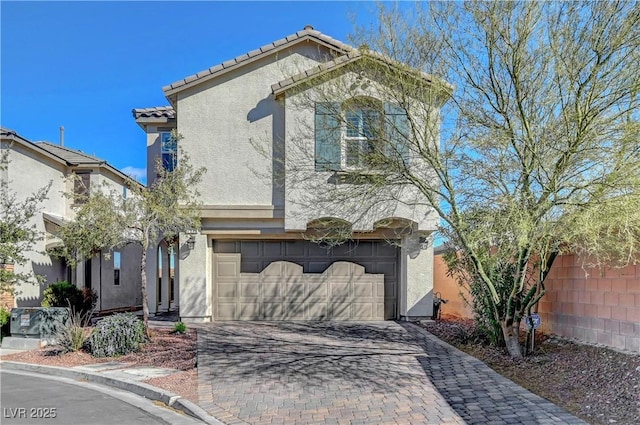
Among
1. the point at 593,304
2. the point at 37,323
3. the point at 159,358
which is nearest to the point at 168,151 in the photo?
the point at 37,323

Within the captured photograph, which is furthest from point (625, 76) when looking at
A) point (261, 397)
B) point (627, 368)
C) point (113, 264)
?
point (113, 264)

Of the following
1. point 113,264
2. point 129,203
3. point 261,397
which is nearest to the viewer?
point 261,397

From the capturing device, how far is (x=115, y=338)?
33.1ft

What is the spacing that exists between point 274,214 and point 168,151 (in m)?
4.15

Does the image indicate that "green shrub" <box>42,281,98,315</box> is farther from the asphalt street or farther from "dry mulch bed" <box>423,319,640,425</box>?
"dry mulch bed" <box>423,319,640,425</box>

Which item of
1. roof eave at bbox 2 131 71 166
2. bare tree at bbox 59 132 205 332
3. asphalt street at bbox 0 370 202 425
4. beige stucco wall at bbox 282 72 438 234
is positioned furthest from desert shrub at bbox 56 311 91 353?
roof eave at bbox 2 131 71 166

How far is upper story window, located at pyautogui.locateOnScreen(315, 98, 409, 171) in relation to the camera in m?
9.15

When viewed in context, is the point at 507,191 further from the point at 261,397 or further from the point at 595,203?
the point at 261,397

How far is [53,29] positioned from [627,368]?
13.9 metres

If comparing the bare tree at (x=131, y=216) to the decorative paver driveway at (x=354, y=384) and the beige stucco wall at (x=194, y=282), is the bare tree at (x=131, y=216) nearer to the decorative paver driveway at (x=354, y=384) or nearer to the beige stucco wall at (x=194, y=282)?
the beige stucco wall at (x=194, y=282)

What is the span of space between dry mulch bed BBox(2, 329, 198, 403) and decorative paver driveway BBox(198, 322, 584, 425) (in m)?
0.28

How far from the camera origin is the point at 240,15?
11609 millimetres

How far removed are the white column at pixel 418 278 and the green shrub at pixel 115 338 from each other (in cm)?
760

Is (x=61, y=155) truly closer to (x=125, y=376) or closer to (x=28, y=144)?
(x=28, y=144)
